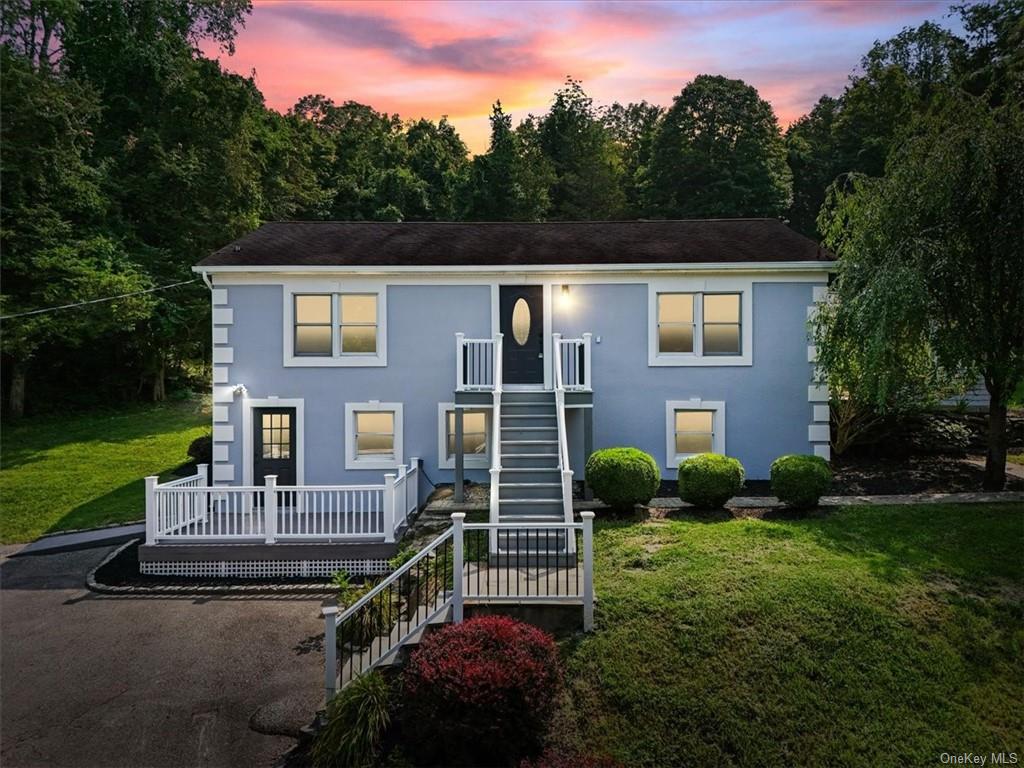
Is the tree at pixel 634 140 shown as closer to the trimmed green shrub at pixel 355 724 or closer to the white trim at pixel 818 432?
the white trim at pixel 818 432

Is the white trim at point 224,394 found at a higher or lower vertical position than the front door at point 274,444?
higher

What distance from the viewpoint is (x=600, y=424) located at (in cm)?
1436

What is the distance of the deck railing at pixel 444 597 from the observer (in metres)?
7.25

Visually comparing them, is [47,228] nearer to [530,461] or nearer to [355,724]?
[530,461]

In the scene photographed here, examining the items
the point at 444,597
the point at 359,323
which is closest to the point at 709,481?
the point at 444,597

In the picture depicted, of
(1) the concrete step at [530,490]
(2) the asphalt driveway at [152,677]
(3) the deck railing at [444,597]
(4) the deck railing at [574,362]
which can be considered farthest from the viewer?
(4) the deck railing at [574,362]

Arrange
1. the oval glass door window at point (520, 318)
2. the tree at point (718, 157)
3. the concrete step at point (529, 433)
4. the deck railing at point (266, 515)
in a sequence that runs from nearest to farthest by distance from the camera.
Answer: the deck railing at point (266, 515)
the concrete step at point (529, 433)
the oval glass door window at point (520, 318)
the tree at point (718, 157)

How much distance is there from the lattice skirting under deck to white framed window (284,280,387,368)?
463 centimetres

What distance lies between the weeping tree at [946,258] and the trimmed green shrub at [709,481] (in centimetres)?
322

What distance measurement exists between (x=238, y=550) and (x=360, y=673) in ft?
17.9

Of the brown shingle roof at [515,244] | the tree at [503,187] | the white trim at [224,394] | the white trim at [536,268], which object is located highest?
the tree at [503,187]

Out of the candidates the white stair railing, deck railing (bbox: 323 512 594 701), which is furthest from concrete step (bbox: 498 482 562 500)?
deck railing (bbox: 323 512 594 701)

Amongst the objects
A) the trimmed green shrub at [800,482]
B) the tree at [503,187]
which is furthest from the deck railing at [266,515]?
the tree at [503,187]

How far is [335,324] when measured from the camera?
46.6 feet
